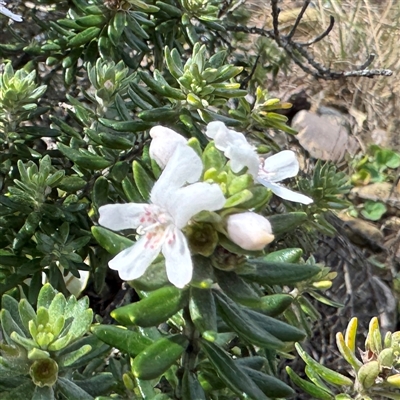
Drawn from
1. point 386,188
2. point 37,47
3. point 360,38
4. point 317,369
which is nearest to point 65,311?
point 317,369

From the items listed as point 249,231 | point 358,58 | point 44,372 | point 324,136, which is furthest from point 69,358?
point 358,58

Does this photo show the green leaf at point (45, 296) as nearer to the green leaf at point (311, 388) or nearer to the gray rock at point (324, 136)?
the green leaf at point (311, 388)

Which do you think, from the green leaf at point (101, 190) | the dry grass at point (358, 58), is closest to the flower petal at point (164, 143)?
the green leaf at point (101, 190)

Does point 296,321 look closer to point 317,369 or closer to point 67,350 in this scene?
point 317,369

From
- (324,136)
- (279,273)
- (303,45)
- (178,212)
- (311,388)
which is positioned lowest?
(324,136)

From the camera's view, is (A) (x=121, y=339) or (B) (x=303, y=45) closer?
(A) (x=121, y=339)

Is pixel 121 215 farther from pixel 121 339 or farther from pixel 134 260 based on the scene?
pixel 121 339

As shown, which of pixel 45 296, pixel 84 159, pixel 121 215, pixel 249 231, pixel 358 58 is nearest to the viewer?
pixel 249 231
